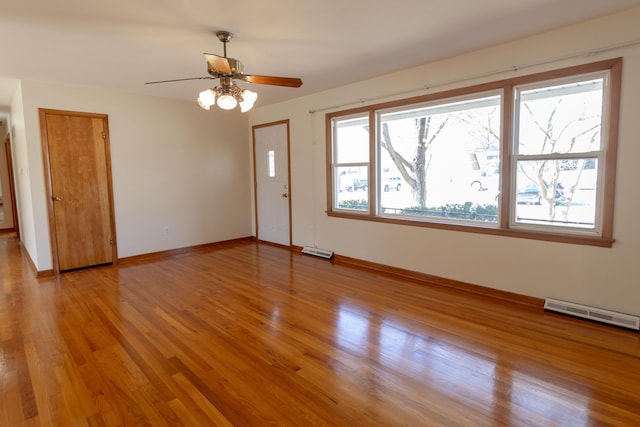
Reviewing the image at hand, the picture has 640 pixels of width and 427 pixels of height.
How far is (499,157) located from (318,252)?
2777 mm

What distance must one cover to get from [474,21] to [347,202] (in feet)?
8.96

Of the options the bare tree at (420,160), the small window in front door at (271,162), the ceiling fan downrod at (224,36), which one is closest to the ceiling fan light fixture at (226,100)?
the ceiling fan downrod at (224,36)

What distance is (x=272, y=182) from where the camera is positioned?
607 centimetres

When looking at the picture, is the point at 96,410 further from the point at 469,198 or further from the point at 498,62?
the point at 498,62

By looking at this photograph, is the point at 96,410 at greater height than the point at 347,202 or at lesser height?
lesser

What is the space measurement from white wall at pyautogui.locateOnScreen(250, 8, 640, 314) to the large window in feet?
0.30

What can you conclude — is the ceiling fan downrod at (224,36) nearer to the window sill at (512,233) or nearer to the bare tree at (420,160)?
the bare tree at (420,160)

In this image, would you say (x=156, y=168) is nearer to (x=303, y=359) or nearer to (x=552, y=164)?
(x=303, y=359)

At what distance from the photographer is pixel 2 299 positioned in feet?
11.8

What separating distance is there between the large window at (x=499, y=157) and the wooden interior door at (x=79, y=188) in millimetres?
3266

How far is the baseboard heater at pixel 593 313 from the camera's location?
2.74 metres

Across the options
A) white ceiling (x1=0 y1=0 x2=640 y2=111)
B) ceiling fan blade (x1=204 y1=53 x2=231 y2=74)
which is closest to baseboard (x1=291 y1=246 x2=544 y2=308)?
white ceiling (x1=0 y1=0 x2=640 y2=111)

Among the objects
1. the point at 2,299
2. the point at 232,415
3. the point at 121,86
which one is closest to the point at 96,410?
the point at 232,415

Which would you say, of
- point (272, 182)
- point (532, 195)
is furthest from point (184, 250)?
point (532, 195)
